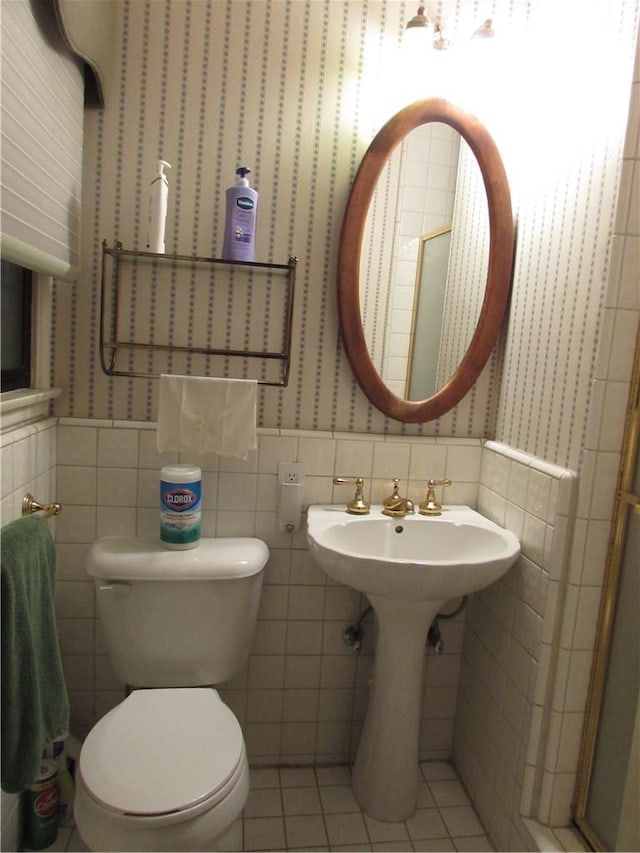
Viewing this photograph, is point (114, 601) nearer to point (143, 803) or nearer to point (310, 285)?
point (143, 803)

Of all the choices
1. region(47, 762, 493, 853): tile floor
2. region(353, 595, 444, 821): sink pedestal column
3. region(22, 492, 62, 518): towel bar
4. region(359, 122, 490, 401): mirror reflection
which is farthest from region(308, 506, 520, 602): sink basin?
region(47, 762, 493, 853): tile floor

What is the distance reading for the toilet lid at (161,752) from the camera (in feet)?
3.74

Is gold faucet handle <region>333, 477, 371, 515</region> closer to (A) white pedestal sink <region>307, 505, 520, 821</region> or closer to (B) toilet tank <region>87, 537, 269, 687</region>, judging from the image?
(A) white pedestal sink <region>307, 505, 520, 821</region>

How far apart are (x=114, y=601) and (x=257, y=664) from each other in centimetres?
53

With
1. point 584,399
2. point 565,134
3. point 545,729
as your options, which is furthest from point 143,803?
point 565,134

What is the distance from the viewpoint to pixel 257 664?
5.92ft

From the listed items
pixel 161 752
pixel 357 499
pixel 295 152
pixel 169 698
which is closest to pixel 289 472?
pixel 357 499

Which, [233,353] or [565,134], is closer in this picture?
[565,134]

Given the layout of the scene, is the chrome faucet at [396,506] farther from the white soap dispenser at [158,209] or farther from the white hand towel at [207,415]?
the white soap dispenser at [158,209]

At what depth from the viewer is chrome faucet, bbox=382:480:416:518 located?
169 centimetres

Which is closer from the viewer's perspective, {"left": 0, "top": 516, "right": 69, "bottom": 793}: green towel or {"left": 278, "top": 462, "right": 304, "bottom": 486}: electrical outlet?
{"left": 0, "top": 516, "right": 69, "bottom": 793}: green towel

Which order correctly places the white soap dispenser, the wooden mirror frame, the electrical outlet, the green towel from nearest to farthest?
the green towel → the white soap dispenser → the wooden mirror frame → the electrical outlet

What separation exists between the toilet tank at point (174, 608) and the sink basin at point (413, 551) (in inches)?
9.4

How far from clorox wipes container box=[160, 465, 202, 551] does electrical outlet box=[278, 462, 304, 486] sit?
0.80ft
